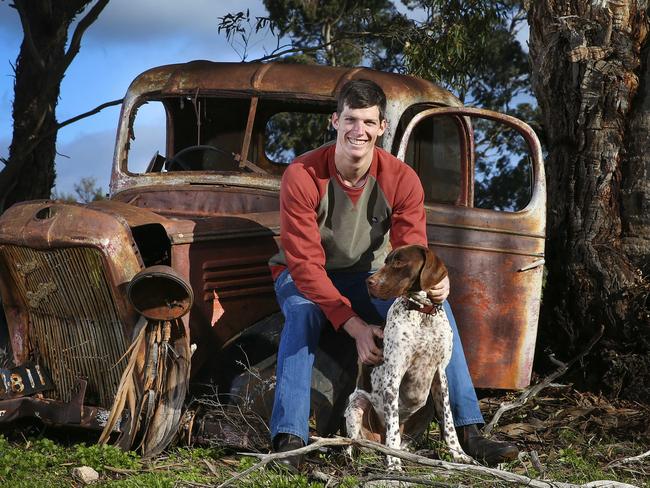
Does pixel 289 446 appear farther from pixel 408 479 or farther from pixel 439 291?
pixel 439 291

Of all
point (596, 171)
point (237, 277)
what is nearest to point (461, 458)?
point (237, 277)

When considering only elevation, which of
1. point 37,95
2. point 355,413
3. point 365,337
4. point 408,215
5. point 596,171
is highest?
point 37,95

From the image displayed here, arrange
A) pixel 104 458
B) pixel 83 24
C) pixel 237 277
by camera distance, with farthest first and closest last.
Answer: pixel 83 24 < pixel 237 277 < pixel 104 458

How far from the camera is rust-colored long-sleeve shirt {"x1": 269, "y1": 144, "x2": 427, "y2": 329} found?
4.65 metres

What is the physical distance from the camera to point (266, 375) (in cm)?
492

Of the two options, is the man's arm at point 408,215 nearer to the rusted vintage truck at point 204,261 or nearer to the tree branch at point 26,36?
the rusted vintage truck at point 204,261

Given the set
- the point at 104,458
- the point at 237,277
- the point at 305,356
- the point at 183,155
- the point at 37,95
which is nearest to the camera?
the point at 305,356

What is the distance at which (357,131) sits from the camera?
15.1 feet

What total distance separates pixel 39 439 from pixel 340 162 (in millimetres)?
2196

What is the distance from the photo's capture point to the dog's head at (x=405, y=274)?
425 centimetres

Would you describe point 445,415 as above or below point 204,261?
below

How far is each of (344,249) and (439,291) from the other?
64cm

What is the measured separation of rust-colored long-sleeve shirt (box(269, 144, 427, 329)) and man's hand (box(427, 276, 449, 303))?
398mm

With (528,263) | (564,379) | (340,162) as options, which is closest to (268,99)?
(340,162)
